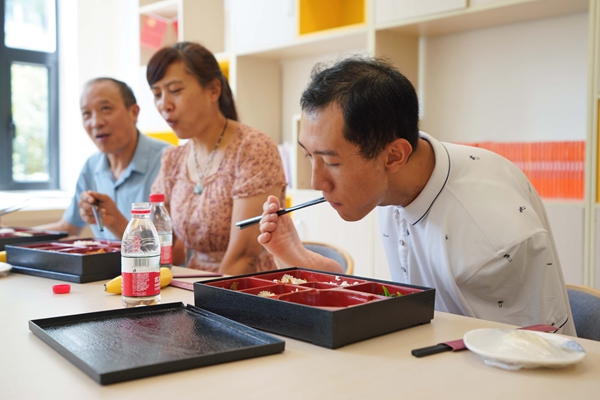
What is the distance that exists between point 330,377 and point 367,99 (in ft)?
1.89

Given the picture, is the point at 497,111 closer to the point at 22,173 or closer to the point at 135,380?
the point at 135,380

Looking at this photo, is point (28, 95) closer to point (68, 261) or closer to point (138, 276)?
point (68, 261)

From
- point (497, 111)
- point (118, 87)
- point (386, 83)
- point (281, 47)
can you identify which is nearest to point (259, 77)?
point (281, 47)

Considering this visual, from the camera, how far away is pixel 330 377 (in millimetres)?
729

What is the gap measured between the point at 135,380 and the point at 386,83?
0.72 m

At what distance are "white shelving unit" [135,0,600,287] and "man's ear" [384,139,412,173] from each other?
116 centimetres

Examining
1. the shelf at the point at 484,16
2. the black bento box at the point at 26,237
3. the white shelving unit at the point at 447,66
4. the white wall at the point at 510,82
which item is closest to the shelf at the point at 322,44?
the white shelving unit at the point at 447,66

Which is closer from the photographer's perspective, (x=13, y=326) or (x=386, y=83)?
(x=13, y=326)

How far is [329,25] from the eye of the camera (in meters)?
3.09

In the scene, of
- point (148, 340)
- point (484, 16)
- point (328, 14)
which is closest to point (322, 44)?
point (328, 14)

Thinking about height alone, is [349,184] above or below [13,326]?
above

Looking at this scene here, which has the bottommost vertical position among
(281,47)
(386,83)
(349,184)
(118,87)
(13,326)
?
(13,326)

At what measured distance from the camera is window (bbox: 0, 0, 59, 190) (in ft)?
12.5

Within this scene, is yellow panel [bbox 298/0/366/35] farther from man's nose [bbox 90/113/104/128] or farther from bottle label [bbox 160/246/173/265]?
bottle label [bbox 160/246/173/265]
